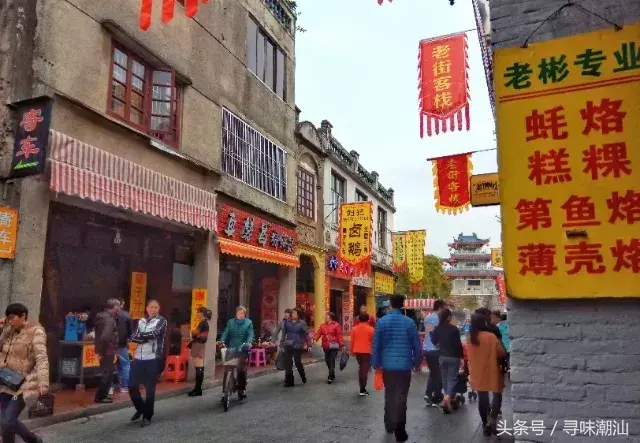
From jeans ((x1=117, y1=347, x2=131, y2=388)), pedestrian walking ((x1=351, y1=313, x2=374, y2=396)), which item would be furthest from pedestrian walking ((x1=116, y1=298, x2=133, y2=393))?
pedestrian walking ((x1=351, y1=313, x2=374, y2=396))

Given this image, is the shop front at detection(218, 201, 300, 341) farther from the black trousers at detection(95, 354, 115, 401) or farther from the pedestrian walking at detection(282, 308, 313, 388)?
the black trousers at detection(95, 354, 115, 401)

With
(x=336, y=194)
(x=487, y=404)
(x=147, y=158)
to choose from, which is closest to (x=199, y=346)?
(x=147, y=158)

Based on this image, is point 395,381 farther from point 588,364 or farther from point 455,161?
point 455,161

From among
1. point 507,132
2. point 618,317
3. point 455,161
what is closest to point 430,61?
point 455,161

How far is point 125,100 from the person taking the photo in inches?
395

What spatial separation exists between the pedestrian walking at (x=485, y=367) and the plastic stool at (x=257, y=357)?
8671mm

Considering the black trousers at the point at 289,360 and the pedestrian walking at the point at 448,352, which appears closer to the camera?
the pedestrian walking at the point at 448,352

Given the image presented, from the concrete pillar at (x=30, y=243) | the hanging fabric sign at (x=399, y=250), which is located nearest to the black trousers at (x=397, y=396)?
the concrete pillar at (x=30, y=243)

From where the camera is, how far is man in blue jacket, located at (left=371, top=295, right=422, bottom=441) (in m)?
6.53

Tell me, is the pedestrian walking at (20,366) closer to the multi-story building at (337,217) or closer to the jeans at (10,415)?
the jeans at (10,415)

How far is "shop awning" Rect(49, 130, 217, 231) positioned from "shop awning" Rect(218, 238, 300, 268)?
27.4 inches

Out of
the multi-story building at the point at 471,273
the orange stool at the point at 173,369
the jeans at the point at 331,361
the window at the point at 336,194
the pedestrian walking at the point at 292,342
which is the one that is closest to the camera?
the orange stool at the point at 173,369

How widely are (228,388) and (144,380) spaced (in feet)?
5.59

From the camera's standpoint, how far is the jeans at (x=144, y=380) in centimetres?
741
